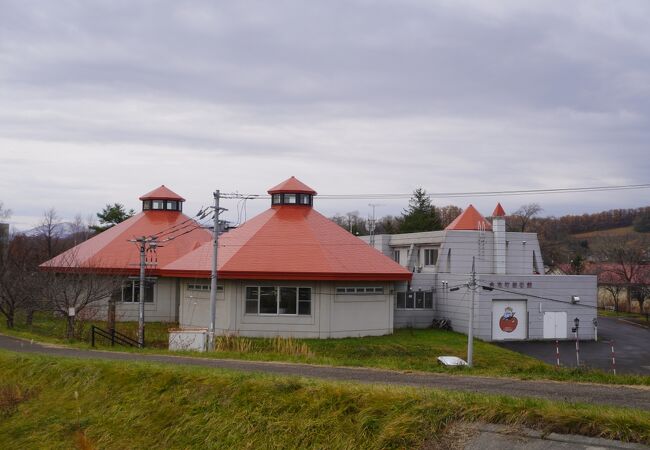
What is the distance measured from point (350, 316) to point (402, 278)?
293 centimetres

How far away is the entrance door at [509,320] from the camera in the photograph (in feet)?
106

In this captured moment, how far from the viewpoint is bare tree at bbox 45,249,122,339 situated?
81.1ft

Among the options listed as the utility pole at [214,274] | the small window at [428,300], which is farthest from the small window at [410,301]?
the utility pole at [214,274]

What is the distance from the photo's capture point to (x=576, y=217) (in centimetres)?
11356

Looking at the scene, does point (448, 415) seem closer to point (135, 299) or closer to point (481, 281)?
point (481, 281)

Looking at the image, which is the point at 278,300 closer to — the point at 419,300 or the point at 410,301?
the point at 410,301

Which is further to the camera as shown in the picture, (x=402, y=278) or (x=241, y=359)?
(x=402, y=278)

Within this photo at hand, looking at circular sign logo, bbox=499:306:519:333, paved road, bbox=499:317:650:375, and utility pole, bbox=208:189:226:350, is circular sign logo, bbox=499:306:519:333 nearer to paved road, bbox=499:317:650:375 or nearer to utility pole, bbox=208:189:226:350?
paved road, bbox=499:317:650:375

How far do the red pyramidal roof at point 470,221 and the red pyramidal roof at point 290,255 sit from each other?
11.7 metres

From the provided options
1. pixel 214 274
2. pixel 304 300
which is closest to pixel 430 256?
pixel 304 300

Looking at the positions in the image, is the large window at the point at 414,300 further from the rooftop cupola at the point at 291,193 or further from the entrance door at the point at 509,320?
the rooftop cupola at the point at 291,193

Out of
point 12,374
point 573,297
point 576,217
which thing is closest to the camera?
point 12,374

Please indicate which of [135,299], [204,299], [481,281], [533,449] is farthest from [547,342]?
[533,449]

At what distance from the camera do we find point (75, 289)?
26.0m
